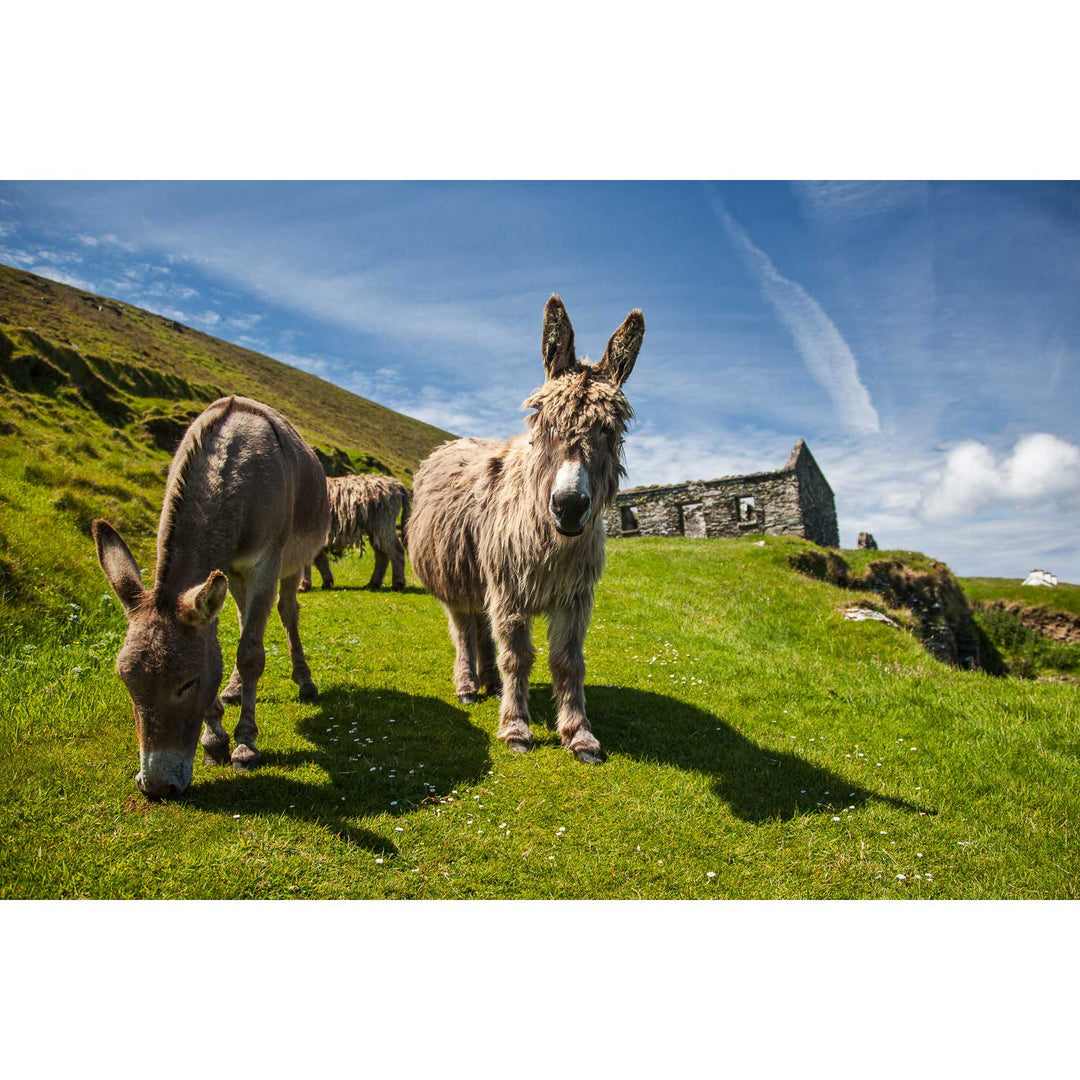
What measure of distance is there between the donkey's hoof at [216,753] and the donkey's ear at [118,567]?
52.1 inches

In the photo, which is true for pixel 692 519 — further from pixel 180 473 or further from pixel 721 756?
pixel 180 473

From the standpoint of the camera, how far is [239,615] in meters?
5.02

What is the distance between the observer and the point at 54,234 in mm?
5305

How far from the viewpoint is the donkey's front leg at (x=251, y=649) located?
466cm

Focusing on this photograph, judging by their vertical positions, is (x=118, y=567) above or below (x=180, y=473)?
below

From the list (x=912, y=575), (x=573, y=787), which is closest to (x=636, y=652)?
(x=573, y=787)

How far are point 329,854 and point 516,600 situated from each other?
8.85 feet

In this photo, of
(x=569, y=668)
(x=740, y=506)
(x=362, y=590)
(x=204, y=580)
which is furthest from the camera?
(x=740, y=506)

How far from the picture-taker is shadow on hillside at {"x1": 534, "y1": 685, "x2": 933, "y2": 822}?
451 cm

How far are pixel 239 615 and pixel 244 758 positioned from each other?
1.21 metres

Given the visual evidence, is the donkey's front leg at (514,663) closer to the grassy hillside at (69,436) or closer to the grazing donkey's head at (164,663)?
the grazing donkey's head at (164,663)

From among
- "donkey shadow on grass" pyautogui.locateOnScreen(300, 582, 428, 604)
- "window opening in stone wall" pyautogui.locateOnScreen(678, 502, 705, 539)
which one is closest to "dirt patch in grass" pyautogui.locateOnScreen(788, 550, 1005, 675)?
"window opening in stone wall" pyautogui.locateOnScreen(678, 502, 705, 539)

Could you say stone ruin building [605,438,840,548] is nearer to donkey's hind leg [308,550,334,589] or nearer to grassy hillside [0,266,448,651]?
donkey's hind leg [308,550,334,589]

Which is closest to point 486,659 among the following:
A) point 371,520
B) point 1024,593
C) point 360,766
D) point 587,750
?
point 587,750
